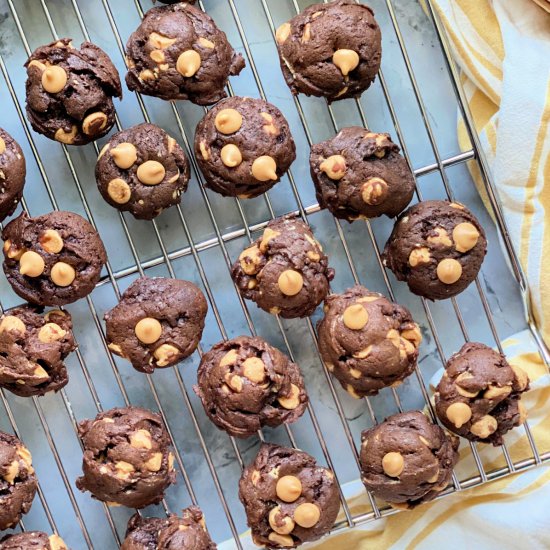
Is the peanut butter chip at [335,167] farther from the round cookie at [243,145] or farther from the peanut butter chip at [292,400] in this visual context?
the peanut butter chip at [292,400]

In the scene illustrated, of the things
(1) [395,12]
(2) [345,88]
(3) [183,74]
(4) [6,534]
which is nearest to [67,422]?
(4) [6,534]

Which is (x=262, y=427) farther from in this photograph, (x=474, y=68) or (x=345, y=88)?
(x=474, y=68)

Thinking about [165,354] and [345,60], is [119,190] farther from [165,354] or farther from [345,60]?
[345,60]

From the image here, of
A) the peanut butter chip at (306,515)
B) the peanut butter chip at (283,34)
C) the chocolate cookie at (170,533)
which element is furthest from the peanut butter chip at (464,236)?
the chocolate cookie at (170,533)

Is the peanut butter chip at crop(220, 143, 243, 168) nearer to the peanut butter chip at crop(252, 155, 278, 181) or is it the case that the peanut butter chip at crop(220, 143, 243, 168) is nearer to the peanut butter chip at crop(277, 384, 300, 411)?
the peanut butter chip at crop(252, 155, 278, 181)

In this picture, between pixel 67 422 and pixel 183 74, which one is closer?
pixel 183 74

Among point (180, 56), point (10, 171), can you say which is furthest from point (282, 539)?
point (180, 56)

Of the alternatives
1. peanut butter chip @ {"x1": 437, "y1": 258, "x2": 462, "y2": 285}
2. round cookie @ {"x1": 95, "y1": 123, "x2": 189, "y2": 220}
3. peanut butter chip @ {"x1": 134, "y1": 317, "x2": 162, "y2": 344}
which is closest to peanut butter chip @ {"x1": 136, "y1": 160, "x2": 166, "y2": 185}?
round cookie @ {"x1": 95, "y1": 123, "x2": 189, "y2": 220}

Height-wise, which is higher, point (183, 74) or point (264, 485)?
point (183, 74)
